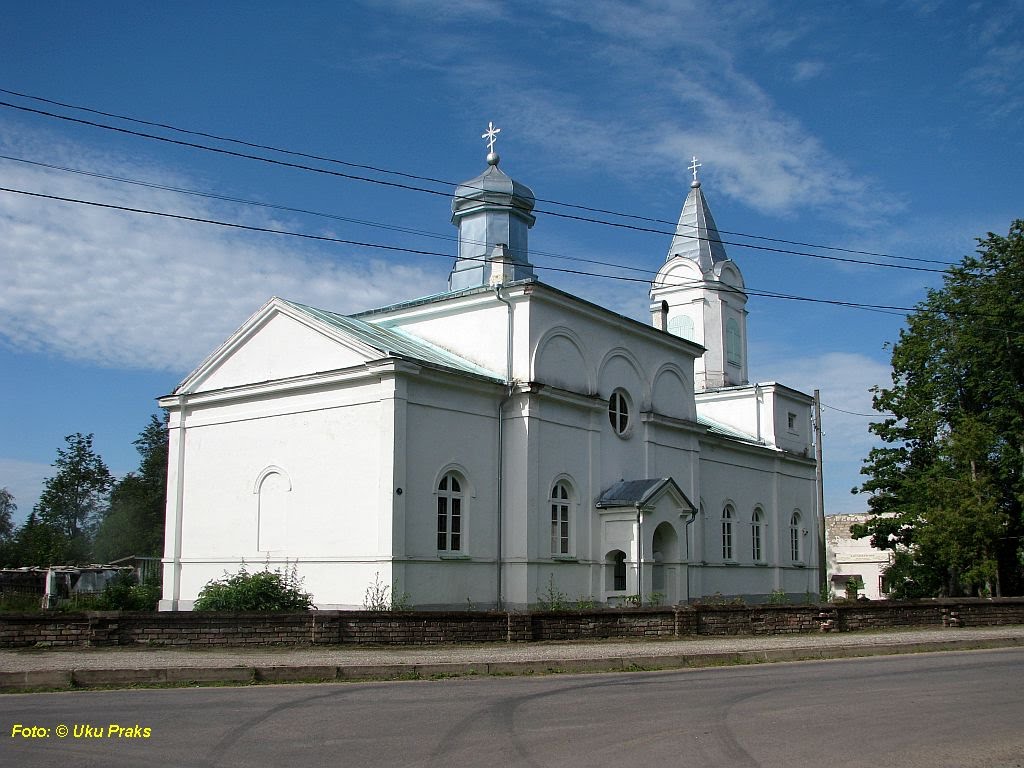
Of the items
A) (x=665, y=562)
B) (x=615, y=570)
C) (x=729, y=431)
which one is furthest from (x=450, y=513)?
(x=729, y=431)

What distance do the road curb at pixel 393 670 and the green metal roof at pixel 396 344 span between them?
8032 mm

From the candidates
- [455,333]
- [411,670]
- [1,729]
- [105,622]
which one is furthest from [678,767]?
[455,333]

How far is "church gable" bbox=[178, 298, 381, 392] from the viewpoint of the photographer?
22.2 metres

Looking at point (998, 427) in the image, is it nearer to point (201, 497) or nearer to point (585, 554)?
point (585, 554)

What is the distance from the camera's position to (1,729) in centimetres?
881

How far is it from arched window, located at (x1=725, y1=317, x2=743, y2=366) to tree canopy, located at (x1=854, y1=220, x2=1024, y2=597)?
566 centimetres

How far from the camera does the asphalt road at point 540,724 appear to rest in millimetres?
7852

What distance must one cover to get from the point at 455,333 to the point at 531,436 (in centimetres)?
359

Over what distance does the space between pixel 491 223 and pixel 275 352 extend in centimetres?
872

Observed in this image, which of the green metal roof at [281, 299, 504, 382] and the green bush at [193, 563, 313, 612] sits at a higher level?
the green metal roof at [281, 299, 504, 382]

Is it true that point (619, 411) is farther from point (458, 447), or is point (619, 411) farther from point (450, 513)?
point (450, 513)

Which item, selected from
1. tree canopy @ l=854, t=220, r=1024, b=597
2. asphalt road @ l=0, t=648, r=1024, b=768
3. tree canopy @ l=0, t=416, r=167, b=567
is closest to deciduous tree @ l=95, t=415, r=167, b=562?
tree canopy @ l=0, t=416, r=167, b=567

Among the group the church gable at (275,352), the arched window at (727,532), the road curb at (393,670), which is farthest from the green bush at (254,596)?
the arched window at (727,532)

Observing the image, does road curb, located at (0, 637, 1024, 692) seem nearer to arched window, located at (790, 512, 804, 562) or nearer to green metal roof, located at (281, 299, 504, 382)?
green metal roof, located at (281, 299, 504, 382)
